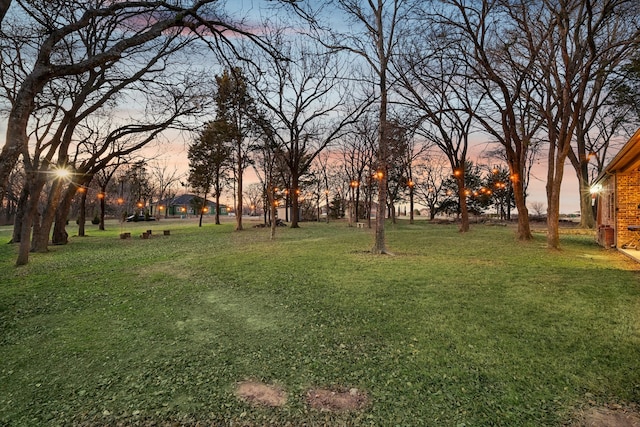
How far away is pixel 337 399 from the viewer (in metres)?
2.74

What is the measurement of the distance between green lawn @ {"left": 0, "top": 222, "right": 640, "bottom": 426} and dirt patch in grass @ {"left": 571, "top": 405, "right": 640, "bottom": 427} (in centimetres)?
8

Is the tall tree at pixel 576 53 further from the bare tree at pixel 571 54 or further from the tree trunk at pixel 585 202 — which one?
the tree trunk at pixel 585 202

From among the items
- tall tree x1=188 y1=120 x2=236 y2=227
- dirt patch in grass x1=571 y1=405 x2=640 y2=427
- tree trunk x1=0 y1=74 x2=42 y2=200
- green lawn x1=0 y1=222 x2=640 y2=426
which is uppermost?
tall tree x1=188 y1=120 x2=236 y2=227

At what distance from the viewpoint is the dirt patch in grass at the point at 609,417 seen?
241 centimetres

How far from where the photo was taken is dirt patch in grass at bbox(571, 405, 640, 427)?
2.41 metres

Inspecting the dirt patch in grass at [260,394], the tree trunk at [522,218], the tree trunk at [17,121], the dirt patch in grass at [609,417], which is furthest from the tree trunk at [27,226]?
the tree trunk at [522,218]

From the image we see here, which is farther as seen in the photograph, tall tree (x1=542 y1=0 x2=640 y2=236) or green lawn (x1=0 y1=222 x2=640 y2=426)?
tall tree (x1=542 y1=0 x2=640 y2=236)

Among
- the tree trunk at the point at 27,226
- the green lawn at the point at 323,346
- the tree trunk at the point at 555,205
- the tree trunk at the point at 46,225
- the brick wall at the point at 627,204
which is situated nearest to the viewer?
the green lawn at the point at 323,346

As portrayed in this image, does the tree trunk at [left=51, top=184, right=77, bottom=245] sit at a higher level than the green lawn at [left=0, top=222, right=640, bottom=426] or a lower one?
higher

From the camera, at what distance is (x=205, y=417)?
8.21 ft

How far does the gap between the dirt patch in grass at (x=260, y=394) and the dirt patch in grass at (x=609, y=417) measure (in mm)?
2163

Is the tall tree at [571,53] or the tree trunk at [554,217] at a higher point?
the tall tree at [571,53]

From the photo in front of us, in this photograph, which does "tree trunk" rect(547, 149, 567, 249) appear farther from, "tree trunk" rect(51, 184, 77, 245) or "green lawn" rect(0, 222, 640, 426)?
"tree trunk" rect(51, 184, 77, 245)

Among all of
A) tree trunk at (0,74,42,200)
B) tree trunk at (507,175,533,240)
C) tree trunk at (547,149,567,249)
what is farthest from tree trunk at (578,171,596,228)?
tree trunk at (0,74,42,200)
